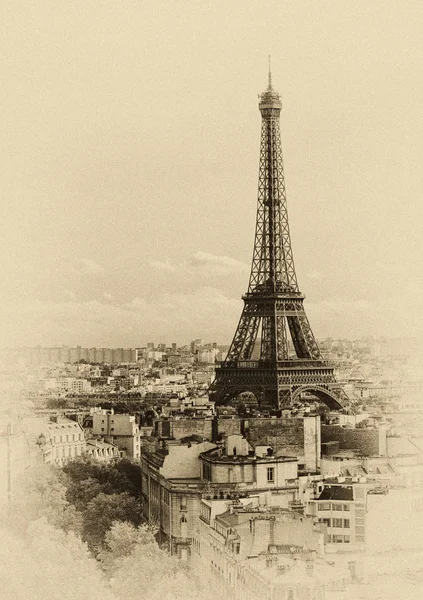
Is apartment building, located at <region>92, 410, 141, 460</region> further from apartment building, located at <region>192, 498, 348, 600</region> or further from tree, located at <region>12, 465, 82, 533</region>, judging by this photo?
apartment building, located at <region>192, 498, 348, 600</region>

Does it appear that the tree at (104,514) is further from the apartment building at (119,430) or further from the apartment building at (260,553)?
the apartment building at (119,430)

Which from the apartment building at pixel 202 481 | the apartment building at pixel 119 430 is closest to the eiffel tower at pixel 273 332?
the apartment building at pixel 119 430

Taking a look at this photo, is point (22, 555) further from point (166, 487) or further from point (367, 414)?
point (367, 414)

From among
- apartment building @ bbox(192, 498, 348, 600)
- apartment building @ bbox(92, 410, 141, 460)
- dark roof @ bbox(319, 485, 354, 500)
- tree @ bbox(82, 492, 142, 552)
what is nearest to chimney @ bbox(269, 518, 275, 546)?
apartment building @ bbox(192, 498, 348, 600)

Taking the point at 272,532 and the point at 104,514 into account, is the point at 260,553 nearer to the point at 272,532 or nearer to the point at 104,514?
the point at 272,532

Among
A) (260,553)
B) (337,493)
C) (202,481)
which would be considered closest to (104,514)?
(202,481)

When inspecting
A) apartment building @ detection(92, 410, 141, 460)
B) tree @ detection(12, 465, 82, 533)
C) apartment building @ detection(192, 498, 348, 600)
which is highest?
apartment building @ detection(92, 410, 141, 460)

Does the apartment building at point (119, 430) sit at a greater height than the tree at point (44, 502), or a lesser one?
greater
